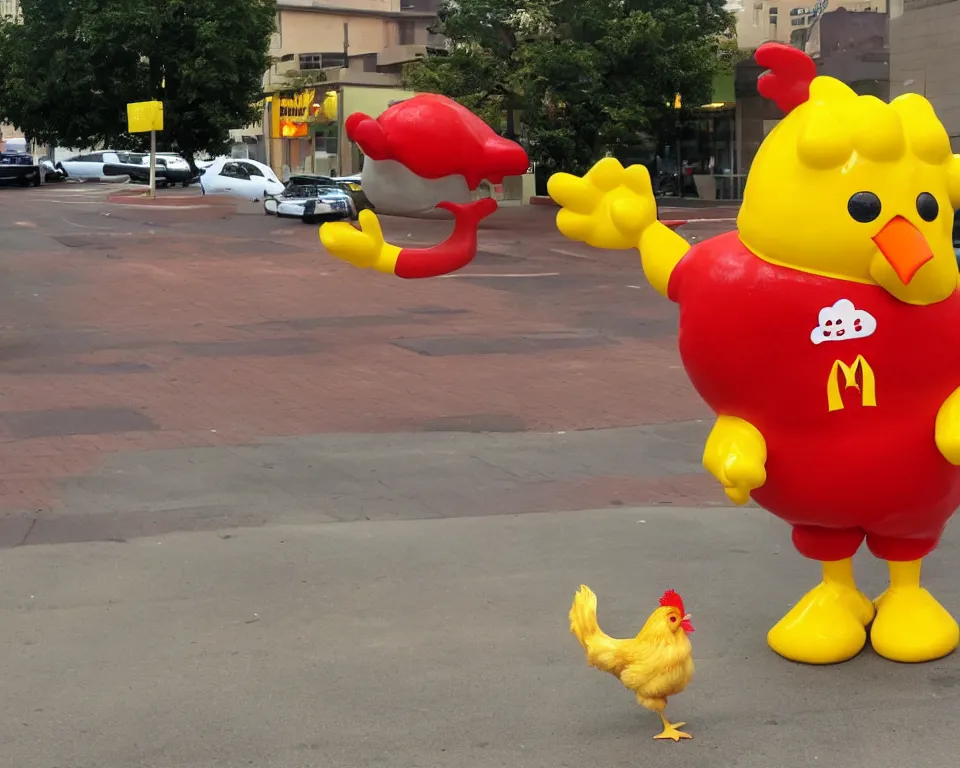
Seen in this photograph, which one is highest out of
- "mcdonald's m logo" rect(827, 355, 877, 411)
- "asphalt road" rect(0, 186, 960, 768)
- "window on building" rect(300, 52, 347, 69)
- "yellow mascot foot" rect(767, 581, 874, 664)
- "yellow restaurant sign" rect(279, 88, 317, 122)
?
"window on building" rect(300, 52, 347, 69)

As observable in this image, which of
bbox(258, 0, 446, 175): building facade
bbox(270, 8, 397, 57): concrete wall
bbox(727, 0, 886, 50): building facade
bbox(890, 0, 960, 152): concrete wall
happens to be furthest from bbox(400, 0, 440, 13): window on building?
bbox(890, 0, 960, 152): concrete wall

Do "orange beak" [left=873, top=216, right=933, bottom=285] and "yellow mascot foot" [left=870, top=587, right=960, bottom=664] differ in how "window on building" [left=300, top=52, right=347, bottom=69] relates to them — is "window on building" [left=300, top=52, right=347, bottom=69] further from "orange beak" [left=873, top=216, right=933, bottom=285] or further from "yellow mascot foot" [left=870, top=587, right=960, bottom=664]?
"orange beak" [left=873, top=216, right=933, bottom=285]

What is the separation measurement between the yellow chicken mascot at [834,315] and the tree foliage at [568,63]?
24247 mm

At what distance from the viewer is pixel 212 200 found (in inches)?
1423

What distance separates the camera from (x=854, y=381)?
466 centimetres

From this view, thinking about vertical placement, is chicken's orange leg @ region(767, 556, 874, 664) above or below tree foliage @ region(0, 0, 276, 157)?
below

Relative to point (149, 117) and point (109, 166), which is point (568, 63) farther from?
point (109, 166)

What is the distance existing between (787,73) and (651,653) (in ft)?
7.15

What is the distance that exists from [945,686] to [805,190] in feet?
6.75

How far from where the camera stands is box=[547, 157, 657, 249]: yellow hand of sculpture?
17.0 feet

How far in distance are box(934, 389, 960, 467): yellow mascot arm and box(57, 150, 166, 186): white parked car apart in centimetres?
4540

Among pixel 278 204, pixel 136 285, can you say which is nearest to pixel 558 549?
pixel 136 285

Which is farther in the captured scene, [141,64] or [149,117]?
[141,64]

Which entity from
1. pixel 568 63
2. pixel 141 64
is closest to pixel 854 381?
pixel 568 63
